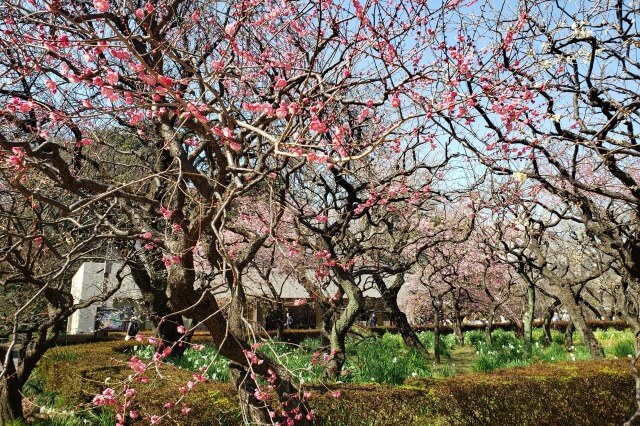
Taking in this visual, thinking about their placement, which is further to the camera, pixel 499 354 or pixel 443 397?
pixel 499 354

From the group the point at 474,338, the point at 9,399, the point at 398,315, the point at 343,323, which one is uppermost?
the point at 398,315

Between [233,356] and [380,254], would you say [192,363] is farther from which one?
[233,356]

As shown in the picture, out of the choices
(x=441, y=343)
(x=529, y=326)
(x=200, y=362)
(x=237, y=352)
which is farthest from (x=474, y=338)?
(x=237, y=352)

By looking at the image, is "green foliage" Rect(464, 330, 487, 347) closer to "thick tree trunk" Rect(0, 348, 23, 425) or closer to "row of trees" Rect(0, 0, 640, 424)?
"row of trees" Rect(0, 0, 640, 424)

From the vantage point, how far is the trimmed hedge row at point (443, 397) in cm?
527

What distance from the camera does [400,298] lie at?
98.9 feet

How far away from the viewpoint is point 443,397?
579 centimetres

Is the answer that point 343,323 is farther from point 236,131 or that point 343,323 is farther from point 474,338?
point 474,338

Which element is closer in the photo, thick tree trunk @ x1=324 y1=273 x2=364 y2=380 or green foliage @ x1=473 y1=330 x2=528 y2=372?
thick tree trunk @ x1=324 y1=273 x2=364 y2=380

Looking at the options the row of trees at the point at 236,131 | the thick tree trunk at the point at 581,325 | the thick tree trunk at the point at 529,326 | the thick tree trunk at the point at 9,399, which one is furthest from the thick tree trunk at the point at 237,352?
the thick tree trunk at the point at 529,326

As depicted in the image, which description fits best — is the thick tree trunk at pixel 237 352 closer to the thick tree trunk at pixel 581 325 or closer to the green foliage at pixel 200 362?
the green foliage at pixel 200 362

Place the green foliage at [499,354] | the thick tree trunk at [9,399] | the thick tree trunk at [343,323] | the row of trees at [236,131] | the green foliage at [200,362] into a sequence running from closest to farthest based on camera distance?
1. the row of trees at [236,131]
2. the thick tree trunk at [9,399]
3. the thick tree trunk at [343,323]
4. the green foliage at [200,362]
5. the green foliage at [499,354]

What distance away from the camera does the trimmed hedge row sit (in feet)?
17.3

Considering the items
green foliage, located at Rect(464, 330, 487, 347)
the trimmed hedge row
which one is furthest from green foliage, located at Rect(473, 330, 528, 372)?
the trimmed hedge row
